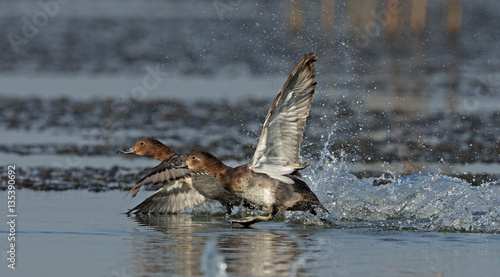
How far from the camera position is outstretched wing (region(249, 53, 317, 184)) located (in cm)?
776

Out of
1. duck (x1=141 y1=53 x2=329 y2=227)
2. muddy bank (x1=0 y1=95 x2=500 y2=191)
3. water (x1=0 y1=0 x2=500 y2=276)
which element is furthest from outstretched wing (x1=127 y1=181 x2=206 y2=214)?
muddy bank (x1=0 y1=95 x2=500 y2=191)

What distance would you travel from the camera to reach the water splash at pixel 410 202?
8.27 meters

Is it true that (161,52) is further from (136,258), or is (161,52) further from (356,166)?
(136,258)

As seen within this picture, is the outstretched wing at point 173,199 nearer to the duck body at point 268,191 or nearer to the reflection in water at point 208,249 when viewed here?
the reflection in water at point 208,249

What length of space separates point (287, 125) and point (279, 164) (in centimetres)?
48

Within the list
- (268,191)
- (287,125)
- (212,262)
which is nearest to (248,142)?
(268,191)

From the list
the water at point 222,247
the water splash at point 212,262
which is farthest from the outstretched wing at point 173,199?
the water splash at point 212,262

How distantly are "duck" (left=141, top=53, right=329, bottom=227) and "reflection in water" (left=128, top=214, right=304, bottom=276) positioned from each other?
1.15 feet

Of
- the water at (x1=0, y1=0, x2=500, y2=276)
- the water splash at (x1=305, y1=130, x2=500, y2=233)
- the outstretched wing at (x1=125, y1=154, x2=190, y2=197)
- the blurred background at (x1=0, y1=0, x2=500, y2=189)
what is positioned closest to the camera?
the water at (x1=0, y1=0, x2=500, y2=276)

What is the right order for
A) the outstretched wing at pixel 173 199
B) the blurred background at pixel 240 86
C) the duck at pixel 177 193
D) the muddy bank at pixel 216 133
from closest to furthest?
1. the duck at pixel 177 193
2. the outstretched wing at pixel 173 199
3. the muddy bank at pixel 216 133
4. the blurred background at pixel 240 86

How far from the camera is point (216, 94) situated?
18.4 meters

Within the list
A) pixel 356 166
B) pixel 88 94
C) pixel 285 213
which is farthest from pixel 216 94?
pixel 285 213

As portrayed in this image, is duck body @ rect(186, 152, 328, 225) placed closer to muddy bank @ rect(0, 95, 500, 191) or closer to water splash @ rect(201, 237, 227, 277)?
water splash @ rect(201, 237, 227, 277)

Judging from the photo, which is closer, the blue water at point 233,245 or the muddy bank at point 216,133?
the blue water at point 233,245
